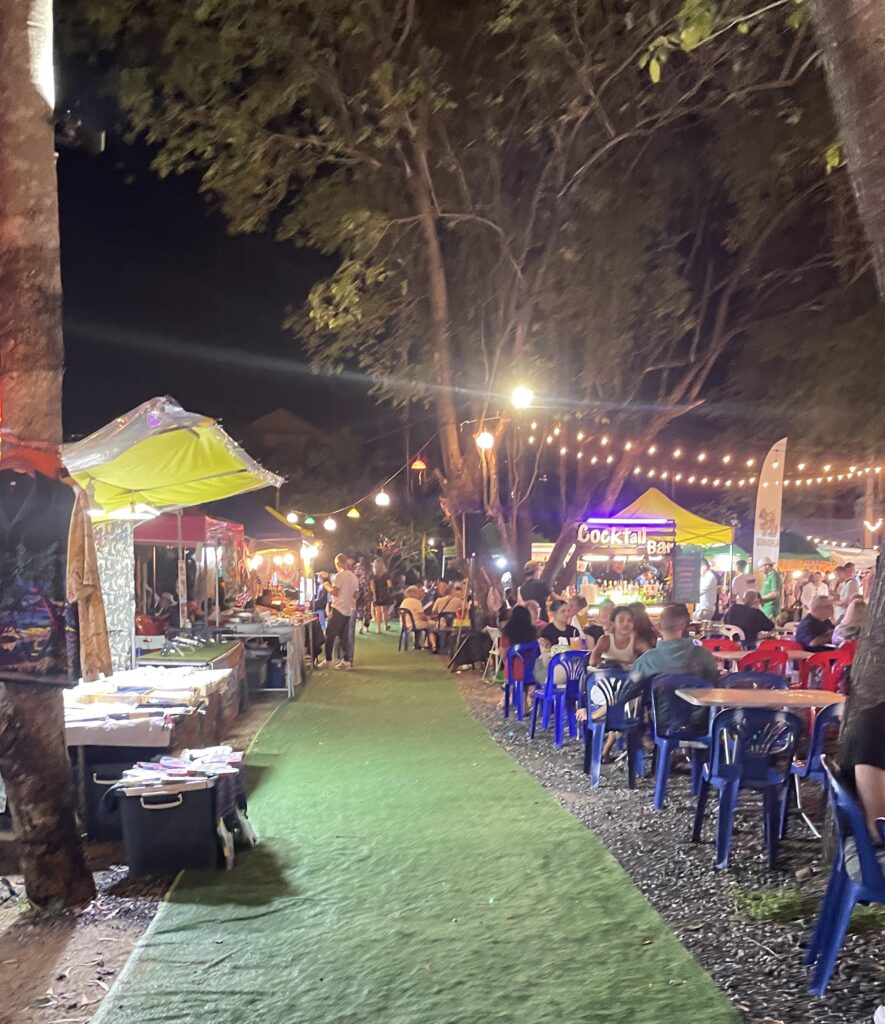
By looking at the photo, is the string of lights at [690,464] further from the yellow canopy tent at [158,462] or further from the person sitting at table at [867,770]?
the person sitting at table at [867,770]

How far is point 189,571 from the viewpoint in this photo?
17.2 metres

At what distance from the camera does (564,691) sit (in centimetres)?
850

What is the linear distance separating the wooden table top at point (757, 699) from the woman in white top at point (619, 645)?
1548 mm

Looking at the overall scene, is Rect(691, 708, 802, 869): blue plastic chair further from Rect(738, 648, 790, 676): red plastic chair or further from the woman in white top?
Rect(738, 648, 790, 676): red plastic chair

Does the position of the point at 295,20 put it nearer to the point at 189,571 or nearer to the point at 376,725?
the point at 376,725

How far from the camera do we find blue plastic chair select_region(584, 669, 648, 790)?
21.9ft

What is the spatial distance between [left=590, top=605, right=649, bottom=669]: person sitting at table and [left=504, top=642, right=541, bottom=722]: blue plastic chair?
1.66m

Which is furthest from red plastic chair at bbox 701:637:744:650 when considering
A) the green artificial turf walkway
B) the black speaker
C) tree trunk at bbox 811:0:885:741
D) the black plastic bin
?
the black plastic bin

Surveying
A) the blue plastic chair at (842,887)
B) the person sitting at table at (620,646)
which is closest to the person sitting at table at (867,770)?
the blue plastic chair at (842,887)

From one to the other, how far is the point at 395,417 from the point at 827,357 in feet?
80.9

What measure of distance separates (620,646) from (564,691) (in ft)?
2.67

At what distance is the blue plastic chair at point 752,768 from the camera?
195 inches

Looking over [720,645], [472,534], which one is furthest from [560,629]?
[472,534]

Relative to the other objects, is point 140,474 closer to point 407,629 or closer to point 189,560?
point 189,560
